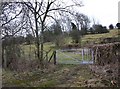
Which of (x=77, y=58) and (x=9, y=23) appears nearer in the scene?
(x=9, y=23)

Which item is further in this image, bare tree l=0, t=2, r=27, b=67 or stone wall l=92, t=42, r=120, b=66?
bare tree l=0, t=2, r=27, b=67

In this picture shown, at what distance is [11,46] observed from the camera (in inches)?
513

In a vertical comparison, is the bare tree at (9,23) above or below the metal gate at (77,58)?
above

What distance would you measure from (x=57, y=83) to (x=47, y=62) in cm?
594

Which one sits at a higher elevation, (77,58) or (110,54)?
(110,54)

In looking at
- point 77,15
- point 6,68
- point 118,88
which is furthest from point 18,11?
point 118,88

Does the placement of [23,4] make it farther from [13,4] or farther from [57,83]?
[57,83]

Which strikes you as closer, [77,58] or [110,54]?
[110,54]

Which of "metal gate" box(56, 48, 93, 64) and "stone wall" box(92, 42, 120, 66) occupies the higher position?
"stone wall" box(92, 42, 120, 66)

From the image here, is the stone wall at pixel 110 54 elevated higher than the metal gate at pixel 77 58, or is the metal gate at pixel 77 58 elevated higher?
the stone wall at pixel 110 54

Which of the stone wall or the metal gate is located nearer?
the stone wall

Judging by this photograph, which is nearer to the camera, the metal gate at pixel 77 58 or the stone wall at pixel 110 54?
the stone wall at pixel 110 54

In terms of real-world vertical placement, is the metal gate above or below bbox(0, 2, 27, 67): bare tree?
below

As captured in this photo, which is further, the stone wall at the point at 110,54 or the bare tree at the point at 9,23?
the bare tree at the point at 9,23
